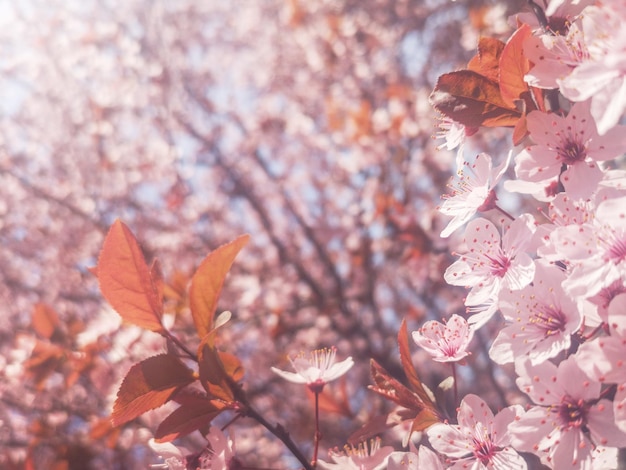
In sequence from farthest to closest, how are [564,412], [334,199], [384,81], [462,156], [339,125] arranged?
[334,199]
[384,81]
[339,125]
[462,156]
[564,412]

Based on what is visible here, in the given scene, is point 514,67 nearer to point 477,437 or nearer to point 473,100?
point 473,100

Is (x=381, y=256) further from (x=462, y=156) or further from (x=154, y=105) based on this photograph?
→ (x=154, y=105)

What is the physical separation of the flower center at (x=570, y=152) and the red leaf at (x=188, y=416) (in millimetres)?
691

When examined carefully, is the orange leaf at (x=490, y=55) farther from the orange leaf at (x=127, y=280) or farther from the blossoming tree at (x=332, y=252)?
the orange leaf at (x=127, y=280)

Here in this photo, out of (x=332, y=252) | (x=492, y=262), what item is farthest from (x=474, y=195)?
(x=332, y=252)

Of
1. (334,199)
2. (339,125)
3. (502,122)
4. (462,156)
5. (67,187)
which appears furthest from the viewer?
(67,187)

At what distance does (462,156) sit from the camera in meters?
1.00

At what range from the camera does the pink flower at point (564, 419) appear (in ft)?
2.29

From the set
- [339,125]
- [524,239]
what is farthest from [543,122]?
[339,125]

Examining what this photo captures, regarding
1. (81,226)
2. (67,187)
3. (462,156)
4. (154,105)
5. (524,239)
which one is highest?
(154,105)

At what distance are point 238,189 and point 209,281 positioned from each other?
148 inches

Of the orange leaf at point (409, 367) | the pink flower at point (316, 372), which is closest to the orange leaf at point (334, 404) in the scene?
the pink flower at point (316, 372)

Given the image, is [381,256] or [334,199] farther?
[334,199]

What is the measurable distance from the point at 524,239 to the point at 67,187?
19.9 ft
